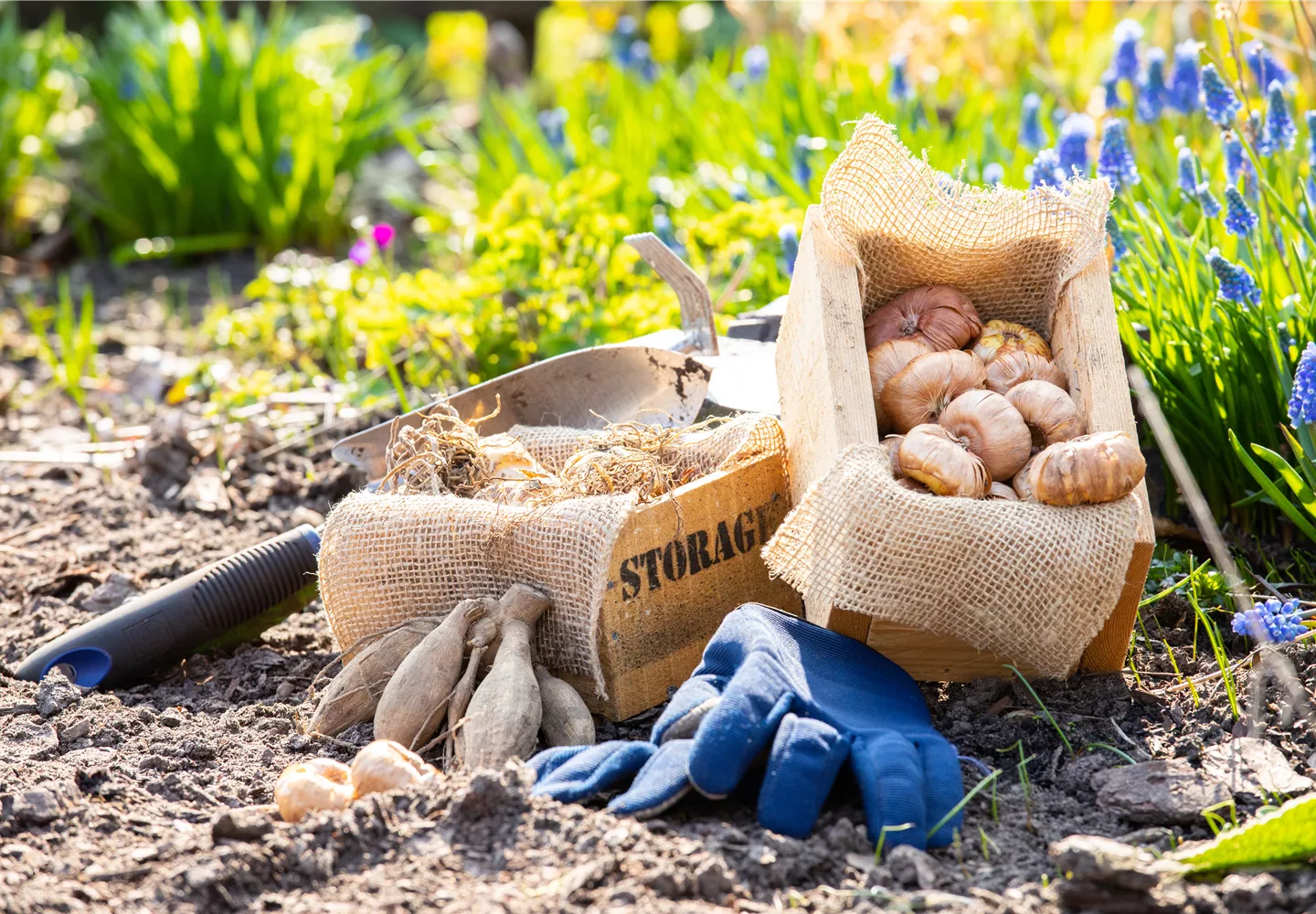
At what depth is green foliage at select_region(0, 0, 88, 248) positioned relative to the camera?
520cm

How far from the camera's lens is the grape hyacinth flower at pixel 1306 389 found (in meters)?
1.87

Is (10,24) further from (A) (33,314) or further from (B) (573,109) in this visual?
(B) (573,109)

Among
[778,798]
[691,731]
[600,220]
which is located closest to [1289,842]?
[778,798]

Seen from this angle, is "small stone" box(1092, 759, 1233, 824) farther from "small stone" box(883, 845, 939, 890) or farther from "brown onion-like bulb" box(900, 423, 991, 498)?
"brown onion-like bulb" box(900, 423, 991, 498)

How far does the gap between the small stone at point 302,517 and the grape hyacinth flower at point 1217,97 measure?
207 centimetres

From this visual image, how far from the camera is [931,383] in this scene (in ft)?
6.48

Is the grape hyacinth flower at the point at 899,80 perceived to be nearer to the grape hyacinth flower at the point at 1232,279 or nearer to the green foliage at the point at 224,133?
the grape hyacinth flower at the point at 1232,279

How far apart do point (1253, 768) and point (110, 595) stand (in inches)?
83.2

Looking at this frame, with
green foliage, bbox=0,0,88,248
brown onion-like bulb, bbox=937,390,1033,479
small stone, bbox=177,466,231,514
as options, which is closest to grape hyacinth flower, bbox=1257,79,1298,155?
brown onion-like bulb, bbox=937,390,1033,479

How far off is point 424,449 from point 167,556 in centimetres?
91

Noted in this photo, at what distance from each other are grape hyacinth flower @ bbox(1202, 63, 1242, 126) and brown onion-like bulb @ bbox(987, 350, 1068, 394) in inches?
35.3

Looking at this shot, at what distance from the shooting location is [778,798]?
157 cm

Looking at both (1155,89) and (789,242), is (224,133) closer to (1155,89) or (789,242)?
(789,242)

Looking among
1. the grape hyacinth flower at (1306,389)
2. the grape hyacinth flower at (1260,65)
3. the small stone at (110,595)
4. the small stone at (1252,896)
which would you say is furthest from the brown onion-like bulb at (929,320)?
the small stone at (110,595)
